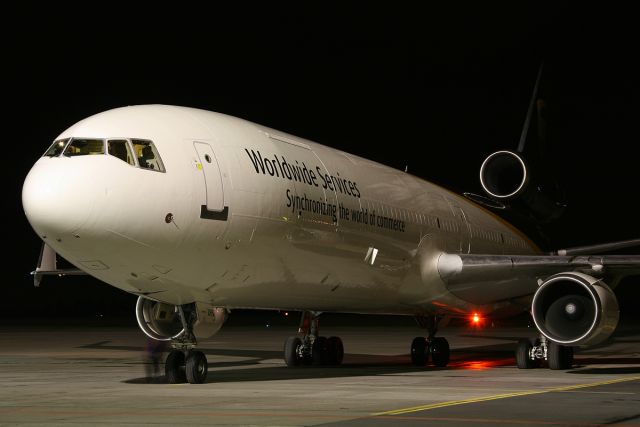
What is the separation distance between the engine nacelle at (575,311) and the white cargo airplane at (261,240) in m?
0.03

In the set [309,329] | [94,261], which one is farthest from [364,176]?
[94,261]

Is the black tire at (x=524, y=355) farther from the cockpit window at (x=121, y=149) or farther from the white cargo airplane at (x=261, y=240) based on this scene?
the cockpit window at (x=121, y=149)

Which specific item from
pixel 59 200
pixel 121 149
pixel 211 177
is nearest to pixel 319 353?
pixel 211 177

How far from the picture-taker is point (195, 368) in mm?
14320

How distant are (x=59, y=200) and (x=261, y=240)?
330cm

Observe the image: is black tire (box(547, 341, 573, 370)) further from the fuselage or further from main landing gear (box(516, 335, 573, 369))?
the fuselage

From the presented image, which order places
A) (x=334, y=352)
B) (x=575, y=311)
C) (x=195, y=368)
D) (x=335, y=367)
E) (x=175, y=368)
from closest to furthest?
(x=195, y=368)
(x=175, y=368)
(x=575, y=311)
(x=335, y=367)
(x=334, y=352)

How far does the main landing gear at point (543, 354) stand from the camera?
19453mm

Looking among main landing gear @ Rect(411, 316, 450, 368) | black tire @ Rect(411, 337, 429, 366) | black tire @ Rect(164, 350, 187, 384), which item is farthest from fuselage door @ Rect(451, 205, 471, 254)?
black tire @ Rect(164, 350, 187, 384)

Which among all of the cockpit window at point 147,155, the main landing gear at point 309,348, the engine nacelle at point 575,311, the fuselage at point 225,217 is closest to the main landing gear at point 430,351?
the main landing gear at point 309,348

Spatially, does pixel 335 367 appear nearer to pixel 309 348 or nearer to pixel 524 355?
pixel 309 348

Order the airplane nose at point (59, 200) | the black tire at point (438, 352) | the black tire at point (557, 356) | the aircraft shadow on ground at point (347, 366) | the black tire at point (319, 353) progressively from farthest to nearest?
the black tire at point (438, 352) < the black tire at point (319, 353) < the black tire at point (557, 356) < the aircraft shadow on ground at point (347, 366) < the airplane nose at point (59, 200)

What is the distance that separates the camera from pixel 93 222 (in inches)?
492

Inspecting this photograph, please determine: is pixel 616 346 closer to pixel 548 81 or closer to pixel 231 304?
pixel 548 81
